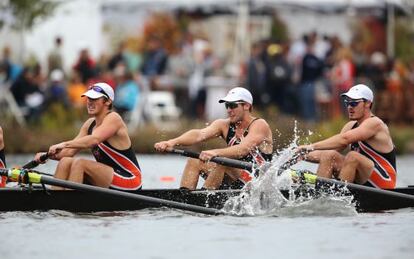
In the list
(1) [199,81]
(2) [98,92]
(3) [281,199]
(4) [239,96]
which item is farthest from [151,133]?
(3) [281,199]

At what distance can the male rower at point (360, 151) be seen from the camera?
1590 cm

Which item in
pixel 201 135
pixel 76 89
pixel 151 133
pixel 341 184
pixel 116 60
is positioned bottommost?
pixel 341 184

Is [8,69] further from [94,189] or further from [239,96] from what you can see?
[94,189]

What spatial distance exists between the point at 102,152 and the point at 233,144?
5.26ft

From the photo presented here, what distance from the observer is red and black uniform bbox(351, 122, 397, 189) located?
16.1m

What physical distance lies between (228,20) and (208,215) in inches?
737

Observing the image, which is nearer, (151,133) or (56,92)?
(151,133)

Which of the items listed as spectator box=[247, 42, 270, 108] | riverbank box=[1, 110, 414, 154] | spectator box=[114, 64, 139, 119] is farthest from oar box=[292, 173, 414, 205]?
spectator box=[247, 42, 270, 108]

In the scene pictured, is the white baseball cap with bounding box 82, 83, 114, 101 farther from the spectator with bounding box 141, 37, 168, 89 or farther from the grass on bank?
the spectator with bounding box 141, 37, 168, 89

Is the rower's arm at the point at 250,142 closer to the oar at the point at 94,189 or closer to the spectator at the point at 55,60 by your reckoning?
the oar at the point at 94,189

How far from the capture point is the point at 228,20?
111 feet

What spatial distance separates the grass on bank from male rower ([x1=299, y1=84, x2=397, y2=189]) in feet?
27.1

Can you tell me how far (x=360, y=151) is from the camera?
53.5 ft

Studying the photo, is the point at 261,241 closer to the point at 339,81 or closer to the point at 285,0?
the point at 339,81
